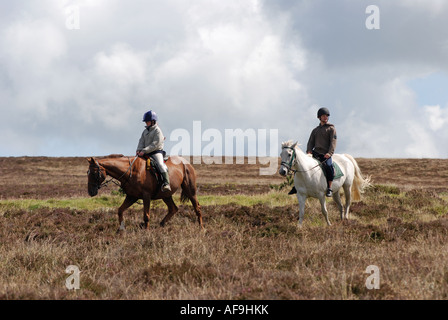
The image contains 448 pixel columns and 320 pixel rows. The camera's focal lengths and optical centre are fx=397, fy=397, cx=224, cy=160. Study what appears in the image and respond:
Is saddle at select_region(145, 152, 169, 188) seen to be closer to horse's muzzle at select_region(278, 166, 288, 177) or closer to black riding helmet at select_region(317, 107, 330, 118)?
horse's muzzle at select_region(278, 166, 288, 177)

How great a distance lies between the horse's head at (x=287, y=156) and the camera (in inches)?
406

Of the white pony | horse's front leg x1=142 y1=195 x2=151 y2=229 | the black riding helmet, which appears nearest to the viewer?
horse's front leg x1=142 y1=195 x2=151 y2=229

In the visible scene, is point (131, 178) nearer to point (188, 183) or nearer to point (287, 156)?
point (188, 183)

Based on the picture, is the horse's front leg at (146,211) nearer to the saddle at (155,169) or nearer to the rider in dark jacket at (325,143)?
the saddle at (155,169)

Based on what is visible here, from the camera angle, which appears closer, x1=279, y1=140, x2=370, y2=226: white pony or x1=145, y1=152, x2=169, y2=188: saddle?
x1=279, y1=140, x2=370, y2=226: white pony

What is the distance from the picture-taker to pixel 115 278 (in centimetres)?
600

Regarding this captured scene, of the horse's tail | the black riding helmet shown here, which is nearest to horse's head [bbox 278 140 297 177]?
the black riding helmet

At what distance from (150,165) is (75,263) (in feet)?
13.7

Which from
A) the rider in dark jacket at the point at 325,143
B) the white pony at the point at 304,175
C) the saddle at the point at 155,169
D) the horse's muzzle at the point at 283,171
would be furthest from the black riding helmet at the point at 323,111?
the saddle at the point at 155,169

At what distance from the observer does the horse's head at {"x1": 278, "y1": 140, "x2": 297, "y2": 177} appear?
33.8 feet

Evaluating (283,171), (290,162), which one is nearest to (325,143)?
(290,162)
